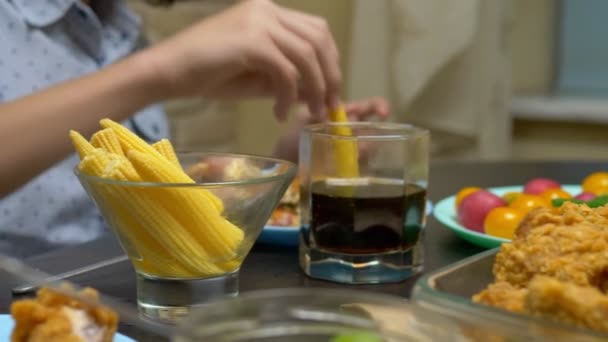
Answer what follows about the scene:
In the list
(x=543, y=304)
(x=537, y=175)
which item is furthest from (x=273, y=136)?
(x=543, y=304)

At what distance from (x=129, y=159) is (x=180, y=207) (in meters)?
0.05

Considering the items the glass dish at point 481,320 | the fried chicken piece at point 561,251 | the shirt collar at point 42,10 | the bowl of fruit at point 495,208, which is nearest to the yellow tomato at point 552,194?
the bowl of fruit at point 495,208

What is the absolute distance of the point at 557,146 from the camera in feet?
7.22

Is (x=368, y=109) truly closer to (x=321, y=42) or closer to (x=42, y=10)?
(x=321, y=42)

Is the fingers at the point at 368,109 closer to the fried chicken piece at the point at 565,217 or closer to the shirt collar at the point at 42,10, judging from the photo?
the shirt collar at the point at 42,10

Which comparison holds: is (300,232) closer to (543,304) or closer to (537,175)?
(543,304)

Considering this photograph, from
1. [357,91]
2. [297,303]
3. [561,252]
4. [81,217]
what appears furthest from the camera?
[357,91]

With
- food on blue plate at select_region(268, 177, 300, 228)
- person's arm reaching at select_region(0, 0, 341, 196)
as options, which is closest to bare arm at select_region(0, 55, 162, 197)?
person's arm reaching at select_region(0, 0, 341, 196)

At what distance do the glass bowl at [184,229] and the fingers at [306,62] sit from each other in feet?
1.16

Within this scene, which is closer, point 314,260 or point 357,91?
point 314,260

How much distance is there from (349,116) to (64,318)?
2.59 ft

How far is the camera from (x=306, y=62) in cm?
95

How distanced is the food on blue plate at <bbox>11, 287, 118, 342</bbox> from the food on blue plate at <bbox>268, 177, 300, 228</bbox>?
374 millimetres

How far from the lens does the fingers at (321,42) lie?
96 cm
